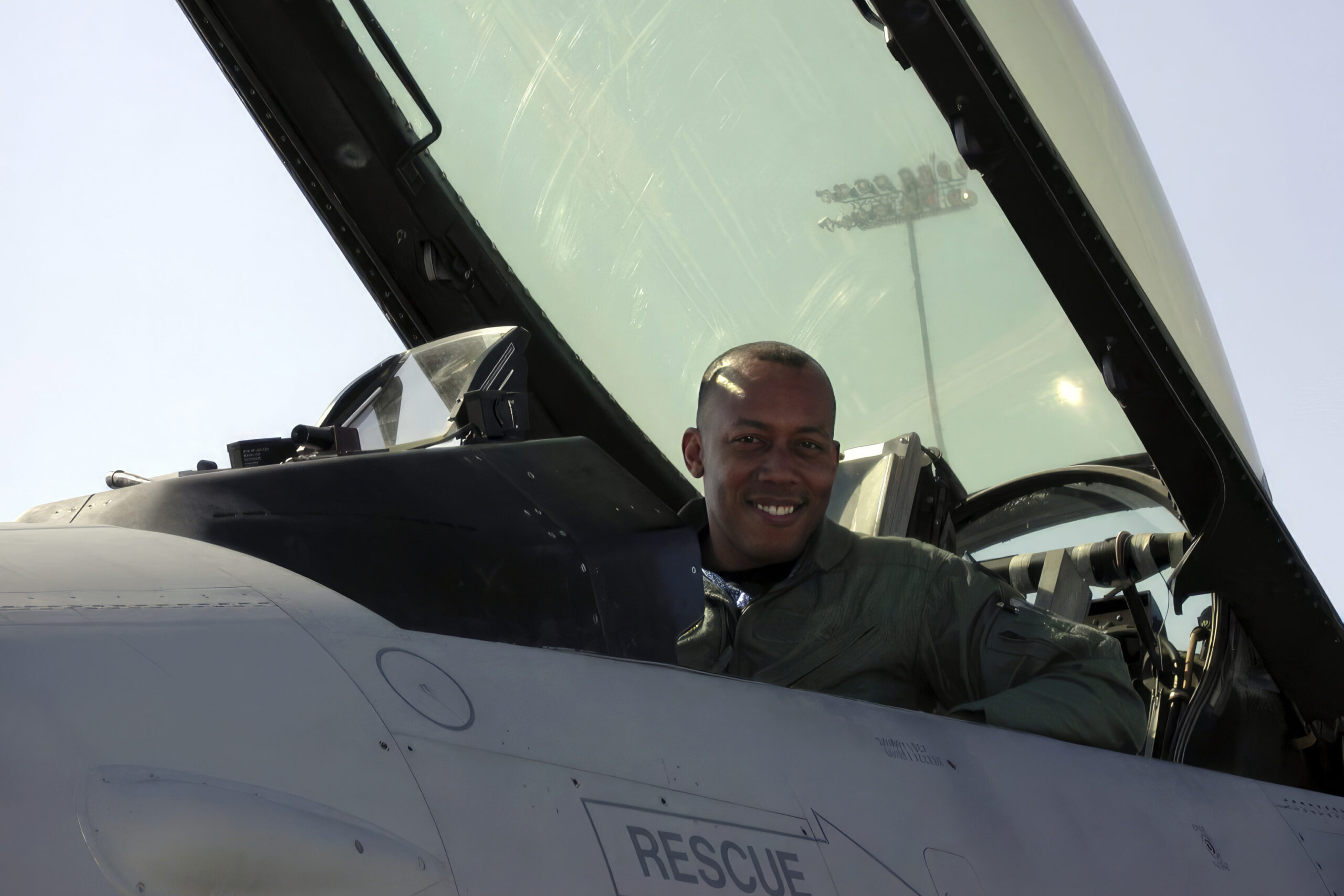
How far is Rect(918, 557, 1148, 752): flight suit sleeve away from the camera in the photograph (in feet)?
5.34

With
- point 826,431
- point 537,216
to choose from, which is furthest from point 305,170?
point 826,431

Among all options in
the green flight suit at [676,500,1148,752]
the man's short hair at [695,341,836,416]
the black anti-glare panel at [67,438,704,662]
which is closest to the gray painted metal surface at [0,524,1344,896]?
the black anti-glare panel at [67,438,704,662]

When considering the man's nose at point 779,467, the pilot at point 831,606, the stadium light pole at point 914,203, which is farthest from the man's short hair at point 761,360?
the stadium light pole at point 914,203

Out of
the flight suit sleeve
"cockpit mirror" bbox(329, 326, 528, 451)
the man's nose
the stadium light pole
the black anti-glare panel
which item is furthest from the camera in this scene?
the stadium light pole

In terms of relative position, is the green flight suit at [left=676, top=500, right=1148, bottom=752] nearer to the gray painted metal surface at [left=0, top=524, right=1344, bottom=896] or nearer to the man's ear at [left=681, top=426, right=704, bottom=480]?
the man's ear at [left=681, top=426, right=704, bottom=480]

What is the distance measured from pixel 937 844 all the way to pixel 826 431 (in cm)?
94

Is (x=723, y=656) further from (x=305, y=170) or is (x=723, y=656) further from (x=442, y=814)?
(x=305, y=170)

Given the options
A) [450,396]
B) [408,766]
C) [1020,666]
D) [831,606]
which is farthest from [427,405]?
[408,766]

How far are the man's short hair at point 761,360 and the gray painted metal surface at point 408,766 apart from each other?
83 centimetres

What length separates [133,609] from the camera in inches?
34.5

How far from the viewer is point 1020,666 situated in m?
1.79

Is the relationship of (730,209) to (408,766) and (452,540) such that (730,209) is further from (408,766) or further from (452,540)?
(408,766)

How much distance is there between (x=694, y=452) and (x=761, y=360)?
286 mm

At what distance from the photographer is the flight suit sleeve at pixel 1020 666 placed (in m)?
1.63
